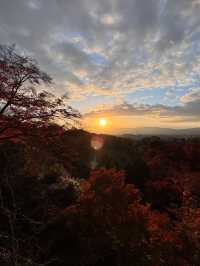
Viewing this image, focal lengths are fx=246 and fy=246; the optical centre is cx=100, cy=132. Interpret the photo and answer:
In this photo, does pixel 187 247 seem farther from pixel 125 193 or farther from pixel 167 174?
pixel 167 174

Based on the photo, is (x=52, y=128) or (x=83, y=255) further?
(x=83, y=255)

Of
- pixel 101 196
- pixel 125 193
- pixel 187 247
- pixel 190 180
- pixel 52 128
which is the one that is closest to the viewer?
pixel 52 128

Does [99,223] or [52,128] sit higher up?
[52,128]

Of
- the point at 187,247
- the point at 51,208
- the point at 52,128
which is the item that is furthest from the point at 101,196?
the point at 52,128

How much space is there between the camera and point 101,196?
1427cm

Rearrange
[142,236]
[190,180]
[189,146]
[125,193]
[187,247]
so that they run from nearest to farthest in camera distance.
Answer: [187,247], [142,236], [125,193], [190,180], [189,146]

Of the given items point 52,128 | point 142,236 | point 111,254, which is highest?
point 52,128

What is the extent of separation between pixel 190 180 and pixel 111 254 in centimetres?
A: 1897

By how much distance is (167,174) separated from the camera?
33469 mm

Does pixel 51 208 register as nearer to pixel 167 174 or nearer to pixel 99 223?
pixel 99 223

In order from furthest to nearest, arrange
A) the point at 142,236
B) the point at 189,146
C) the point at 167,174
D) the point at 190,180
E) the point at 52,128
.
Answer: the point at 189,146
the point at 167,174
the point at 190,180
the point at 142,236
the point at 52,128

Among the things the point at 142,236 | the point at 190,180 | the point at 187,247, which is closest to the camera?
the point at 187,247

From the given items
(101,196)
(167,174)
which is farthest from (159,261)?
(167,174)

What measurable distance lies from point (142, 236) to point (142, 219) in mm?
1431
